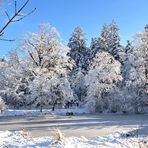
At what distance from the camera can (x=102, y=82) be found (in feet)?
135

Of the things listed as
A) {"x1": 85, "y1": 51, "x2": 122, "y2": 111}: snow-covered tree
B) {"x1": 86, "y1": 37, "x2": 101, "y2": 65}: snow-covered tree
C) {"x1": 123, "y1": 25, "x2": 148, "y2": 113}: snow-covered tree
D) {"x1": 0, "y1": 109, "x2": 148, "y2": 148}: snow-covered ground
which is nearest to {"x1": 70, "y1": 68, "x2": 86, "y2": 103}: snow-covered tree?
{"x1": 86, "y1": 37, "x2": 101, "y2": 65}: snow-covered tree

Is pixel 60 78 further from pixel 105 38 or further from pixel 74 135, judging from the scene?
pixel 74 135

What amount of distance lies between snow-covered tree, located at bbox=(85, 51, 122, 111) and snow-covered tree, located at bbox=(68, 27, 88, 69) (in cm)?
1329

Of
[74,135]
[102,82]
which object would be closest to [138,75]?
[102,82]

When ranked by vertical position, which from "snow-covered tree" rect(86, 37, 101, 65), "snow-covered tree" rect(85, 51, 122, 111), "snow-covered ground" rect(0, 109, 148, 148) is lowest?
"snow-covered ground" rect(0, 109, 148, 148)

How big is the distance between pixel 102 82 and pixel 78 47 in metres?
15.2

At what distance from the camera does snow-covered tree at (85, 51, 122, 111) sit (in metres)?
39.0

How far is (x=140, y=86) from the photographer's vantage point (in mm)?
38875

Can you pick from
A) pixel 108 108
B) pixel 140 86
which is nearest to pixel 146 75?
pixel 140 86

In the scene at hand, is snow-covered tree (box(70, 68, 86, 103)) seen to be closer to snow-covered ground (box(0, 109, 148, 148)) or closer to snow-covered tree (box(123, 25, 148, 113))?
snow-covered tree (box(123, 25, 148, 113))

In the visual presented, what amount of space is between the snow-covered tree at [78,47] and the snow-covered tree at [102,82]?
523 inches

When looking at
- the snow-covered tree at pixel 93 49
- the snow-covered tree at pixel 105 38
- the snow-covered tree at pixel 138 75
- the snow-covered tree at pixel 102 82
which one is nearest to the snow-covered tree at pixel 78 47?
the snow-covered tree at pixel 93 49

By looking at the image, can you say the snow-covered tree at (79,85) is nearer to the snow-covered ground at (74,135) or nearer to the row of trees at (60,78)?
the row of trees at (60,78)

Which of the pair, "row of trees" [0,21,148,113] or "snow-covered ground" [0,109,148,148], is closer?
"snow-covered ground" [0,109,148,148]
